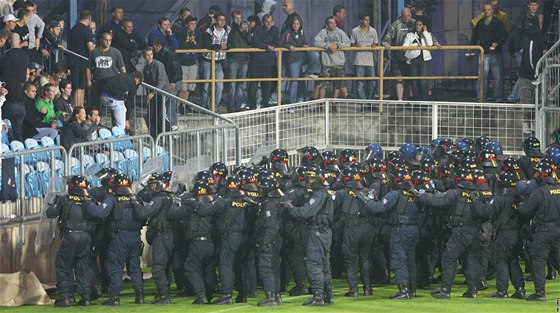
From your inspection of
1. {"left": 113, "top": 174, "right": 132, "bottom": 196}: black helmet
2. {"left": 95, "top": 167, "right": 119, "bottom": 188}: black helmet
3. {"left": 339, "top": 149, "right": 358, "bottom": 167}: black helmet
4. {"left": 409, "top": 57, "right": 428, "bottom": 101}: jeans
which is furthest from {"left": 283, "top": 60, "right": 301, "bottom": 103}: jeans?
{"left": 113, "top": 174, "right": 132, "bottom": 196}: black helmet

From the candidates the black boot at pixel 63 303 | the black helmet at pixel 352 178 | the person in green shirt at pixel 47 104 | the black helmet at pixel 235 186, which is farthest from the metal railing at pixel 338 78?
the black boot at pixel 63 303

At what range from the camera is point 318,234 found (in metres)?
23.8

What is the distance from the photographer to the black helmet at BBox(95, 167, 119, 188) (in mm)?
24172

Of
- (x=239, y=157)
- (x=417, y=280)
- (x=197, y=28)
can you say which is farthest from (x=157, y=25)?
(x=417, y=280)

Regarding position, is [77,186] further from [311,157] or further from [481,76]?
[481,76]

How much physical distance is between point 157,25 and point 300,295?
827 centimetres

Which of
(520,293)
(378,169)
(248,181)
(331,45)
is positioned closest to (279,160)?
(378,169)

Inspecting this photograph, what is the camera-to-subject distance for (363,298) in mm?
24484

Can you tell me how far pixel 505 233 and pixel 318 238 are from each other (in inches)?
99.9

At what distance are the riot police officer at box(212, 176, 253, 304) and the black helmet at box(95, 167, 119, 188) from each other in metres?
1.51

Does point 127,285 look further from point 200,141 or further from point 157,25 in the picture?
point 157,25

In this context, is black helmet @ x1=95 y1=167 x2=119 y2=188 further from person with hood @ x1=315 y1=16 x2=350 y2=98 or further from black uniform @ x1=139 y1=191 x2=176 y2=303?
person with hood @ x1=315 y1=16 x2=350 y2=98

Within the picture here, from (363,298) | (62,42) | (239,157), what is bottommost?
(363,298)

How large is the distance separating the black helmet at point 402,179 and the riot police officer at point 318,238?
1000 millimetres
